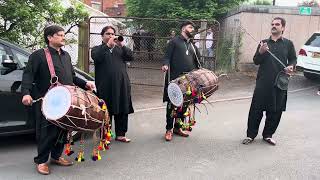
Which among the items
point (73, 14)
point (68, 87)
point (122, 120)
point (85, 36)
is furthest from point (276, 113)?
point (85, 36)

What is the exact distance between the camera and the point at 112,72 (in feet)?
20.2

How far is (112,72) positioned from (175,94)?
940mm

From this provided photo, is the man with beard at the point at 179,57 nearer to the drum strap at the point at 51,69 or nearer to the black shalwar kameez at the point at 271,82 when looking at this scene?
the black shalwar kameez at the point at 271,82

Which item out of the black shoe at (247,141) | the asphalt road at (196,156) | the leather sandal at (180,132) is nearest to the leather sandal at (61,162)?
the asphalt road at (196,156)

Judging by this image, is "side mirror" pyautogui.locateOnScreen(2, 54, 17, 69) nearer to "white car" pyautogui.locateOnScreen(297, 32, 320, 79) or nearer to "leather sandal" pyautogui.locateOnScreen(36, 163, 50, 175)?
"leather sandal" pyautogui.locateOnScreen(36, 163, 50, 175)

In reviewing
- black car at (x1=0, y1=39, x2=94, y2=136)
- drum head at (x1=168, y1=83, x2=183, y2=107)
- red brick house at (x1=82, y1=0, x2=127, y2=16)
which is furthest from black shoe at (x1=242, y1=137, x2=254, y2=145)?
red brick house at (x1=82, y1=0, x2=127, y2=16)

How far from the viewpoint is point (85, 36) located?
36.5ft

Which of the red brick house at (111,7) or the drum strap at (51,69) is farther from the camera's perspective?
the red brick house at (111,7)

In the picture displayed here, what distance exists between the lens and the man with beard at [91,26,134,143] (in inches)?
240

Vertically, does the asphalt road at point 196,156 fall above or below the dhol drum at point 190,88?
below

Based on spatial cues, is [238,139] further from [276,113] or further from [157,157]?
[157,157]

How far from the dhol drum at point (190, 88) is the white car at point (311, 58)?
680 cm

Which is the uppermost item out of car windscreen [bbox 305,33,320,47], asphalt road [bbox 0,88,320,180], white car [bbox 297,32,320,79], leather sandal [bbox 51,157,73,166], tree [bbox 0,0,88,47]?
tree [bbox 0,0,88,47]

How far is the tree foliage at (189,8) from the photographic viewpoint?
16.9 m
